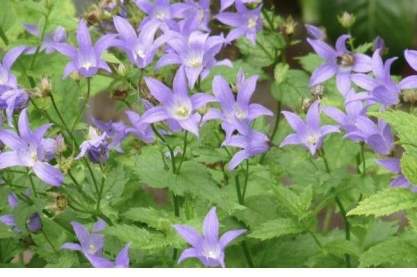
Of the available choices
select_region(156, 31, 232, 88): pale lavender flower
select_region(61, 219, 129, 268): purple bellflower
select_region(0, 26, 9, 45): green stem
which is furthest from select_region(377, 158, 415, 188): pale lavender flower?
select_region(0, 26, 9, 45): green stem

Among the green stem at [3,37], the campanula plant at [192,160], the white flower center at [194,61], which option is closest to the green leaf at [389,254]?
the campanula plant at [192,160]

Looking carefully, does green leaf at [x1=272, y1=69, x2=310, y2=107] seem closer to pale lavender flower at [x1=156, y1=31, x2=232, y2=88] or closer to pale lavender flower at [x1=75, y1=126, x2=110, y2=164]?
pale lavender flower at [x1=156, y1=31, x2=232, y2=88]

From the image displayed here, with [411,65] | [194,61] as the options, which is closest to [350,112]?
[411,65]

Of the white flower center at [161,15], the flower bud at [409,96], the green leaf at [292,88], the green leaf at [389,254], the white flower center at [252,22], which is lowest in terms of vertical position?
the green leaf at [292,88]

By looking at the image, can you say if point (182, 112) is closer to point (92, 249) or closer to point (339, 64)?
point (92, 249)

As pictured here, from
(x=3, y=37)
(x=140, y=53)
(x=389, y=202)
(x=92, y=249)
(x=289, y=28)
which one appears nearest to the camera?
(x=389, y=202)

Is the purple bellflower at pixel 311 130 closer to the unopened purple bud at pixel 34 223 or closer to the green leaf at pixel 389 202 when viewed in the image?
the green leaf at pixel 389 202
